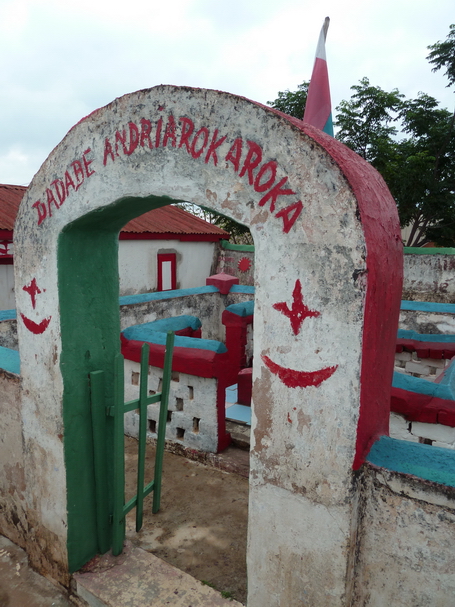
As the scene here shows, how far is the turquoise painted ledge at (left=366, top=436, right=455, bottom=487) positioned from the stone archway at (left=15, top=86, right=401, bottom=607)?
72 millimetres

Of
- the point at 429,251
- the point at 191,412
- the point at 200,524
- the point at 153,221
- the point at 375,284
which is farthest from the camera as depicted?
the point at 153,221

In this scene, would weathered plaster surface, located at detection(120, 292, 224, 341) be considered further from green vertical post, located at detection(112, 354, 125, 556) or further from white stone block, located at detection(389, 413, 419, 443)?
white stone block, located at detection(389, 413, 419, 443)

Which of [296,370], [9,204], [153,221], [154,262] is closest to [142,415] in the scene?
[296,370]

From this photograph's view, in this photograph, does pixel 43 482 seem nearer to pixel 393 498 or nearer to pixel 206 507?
pixel 206 507

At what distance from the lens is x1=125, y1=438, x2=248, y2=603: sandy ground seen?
3.33 m

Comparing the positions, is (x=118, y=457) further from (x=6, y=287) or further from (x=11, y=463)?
(x=6, y=287)

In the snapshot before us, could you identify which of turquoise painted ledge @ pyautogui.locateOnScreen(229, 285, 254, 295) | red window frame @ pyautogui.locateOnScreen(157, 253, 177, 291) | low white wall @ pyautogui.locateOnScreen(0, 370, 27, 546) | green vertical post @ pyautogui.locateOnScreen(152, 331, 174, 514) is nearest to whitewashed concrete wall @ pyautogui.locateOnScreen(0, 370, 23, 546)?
low white wall @ pyautogui.locateOnScreen(0, 370, 27, 546)

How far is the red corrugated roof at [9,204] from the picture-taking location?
867 centimetres

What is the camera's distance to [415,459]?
2029mm

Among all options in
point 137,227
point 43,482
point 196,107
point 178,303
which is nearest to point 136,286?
point 137,227

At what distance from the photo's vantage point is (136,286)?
11828mm

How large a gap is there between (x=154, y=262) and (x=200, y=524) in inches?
361

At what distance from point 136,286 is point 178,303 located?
3.22 meters

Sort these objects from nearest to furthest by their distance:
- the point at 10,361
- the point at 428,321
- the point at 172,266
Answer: the point at 10,361
the point at 428,321
the point at 172,266
